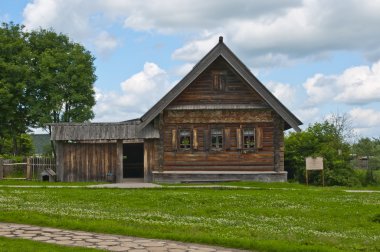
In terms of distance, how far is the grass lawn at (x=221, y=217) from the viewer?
1100cm

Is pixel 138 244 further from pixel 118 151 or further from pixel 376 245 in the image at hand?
pixel 118 151

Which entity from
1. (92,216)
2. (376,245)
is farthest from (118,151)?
(376,245)

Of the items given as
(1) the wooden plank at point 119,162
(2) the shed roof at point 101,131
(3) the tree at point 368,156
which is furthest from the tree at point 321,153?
(1) the wooden plank at point 119,162

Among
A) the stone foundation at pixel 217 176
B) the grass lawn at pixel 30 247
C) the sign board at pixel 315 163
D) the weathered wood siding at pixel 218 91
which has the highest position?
the weathered wood siding at pixel 218 91

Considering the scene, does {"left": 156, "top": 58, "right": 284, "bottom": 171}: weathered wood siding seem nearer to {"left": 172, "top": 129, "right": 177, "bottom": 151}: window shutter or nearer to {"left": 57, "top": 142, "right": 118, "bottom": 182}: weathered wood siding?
{"left": 172, "top": 129, "right": 177, "bottom": 151}: window shutter

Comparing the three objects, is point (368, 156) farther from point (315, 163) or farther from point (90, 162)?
point (90, 162)

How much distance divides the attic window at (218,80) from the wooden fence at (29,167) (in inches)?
441

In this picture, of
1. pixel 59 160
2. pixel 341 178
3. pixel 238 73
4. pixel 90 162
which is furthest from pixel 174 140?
pixel 341 178

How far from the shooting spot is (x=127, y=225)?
1238 cm

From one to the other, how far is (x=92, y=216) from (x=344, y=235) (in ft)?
21.6

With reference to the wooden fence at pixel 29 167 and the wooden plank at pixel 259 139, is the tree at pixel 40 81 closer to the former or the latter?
the wooden fence at pixel 29 167

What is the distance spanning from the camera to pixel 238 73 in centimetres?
2919

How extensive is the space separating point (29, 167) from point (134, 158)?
8877mm

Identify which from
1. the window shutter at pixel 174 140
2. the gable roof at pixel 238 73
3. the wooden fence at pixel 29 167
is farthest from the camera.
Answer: the wooden fence at pixel 29 167
